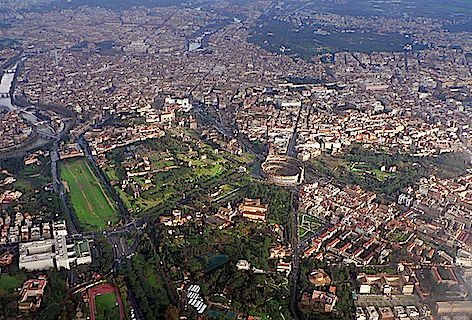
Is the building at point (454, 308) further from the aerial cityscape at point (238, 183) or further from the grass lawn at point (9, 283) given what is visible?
the grass lawn at point (9, 283)

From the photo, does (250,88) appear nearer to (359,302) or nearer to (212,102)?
(212,102)

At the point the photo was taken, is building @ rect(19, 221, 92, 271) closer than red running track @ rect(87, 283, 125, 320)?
No

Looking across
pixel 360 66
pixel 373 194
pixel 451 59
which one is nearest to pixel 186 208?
pixel 373 194

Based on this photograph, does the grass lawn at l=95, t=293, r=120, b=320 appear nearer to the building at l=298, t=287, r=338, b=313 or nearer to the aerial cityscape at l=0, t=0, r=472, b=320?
the aerial cityscape at l=0, t=0, r=472, b=320

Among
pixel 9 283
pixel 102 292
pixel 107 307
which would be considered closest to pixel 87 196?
A: pixel 9 283

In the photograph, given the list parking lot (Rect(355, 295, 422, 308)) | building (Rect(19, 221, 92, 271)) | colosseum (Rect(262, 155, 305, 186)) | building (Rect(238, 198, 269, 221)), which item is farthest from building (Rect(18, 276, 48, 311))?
colosseum (Rect(262, 155, 305, 186))

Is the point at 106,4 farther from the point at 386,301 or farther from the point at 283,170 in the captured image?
the point at 386,301
